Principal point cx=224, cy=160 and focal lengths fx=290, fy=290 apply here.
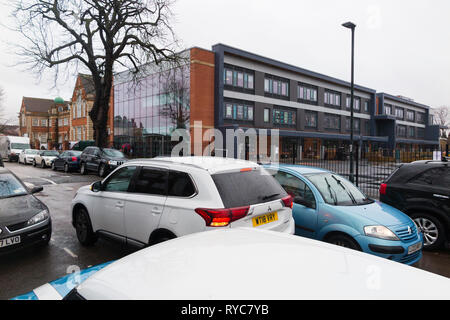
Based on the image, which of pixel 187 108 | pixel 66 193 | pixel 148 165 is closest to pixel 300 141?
pixel 187 108

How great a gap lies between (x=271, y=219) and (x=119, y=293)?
289cm

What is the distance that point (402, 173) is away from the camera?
6.36 meters

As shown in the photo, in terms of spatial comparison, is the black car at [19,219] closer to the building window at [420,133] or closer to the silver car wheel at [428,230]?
the silver car wheel at [428,230]

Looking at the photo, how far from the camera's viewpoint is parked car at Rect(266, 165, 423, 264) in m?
4.26

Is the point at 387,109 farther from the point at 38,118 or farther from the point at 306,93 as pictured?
the point at 38,118

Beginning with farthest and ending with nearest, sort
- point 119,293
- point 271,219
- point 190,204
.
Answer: point 271,219 → point 190,204 → point 119,293

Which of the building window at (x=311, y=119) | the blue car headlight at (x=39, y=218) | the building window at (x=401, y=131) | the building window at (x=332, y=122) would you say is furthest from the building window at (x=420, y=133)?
the blue car headlight at (x=39, y=218)

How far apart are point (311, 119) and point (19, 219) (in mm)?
40763

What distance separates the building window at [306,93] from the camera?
39656 mm

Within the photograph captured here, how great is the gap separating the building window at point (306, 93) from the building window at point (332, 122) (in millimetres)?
4138

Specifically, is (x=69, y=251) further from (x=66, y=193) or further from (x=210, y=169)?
(x=66, y=193)

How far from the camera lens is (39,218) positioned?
5031mm
